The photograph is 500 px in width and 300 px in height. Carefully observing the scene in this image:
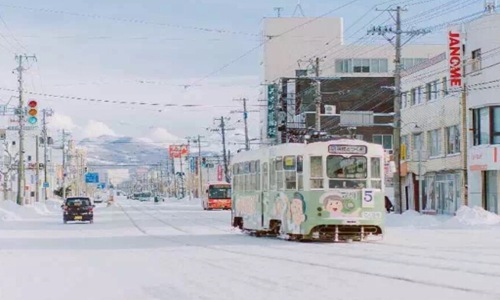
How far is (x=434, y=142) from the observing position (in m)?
57.7

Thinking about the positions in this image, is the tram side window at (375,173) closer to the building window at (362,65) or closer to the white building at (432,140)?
the white building at (432,140)

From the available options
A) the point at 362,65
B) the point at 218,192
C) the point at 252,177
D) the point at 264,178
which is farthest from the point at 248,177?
the point at 362,65

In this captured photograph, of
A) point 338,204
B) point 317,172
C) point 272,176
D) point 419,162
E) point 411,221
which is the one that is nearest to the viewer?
point 338,204

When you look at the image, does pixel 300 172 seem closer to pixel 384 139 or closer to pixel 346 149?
pixel 346 149

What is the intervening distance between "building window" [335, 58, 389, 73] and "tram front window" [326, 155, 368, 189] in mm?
82977

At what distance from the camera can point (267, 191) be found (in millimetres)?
30297

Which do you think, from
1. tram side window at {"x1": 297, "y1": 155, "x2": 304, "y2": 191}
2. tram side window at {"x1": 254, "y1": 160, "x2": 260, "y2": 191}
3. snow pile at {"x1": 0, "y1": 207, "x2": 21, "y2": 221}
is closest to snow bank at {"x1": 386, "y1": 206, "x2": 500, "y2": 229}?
tram side window at {"x1": 254, "y1": 160, "x2": 260, "y2": 191}

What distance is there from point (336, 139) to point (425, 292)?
14793 mm

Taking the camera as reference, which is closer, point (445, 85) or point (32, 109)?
point (32, 109)

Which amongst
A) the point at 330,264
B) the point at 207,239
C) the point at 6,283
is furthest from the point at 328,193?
the point at 6,283

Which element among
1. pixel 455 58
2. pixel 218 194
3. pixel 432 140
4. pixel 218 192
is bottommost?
pixel 218 194

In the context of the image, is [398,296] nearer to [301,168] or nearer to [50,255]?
[50,255]

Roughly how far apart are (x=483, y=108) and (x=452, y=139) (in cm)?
553

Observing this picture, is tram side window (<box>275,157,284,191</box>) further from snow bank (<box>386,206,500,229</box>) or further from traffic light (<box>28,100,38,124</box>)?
traffic light (<box>28,100,38,124</box>)
